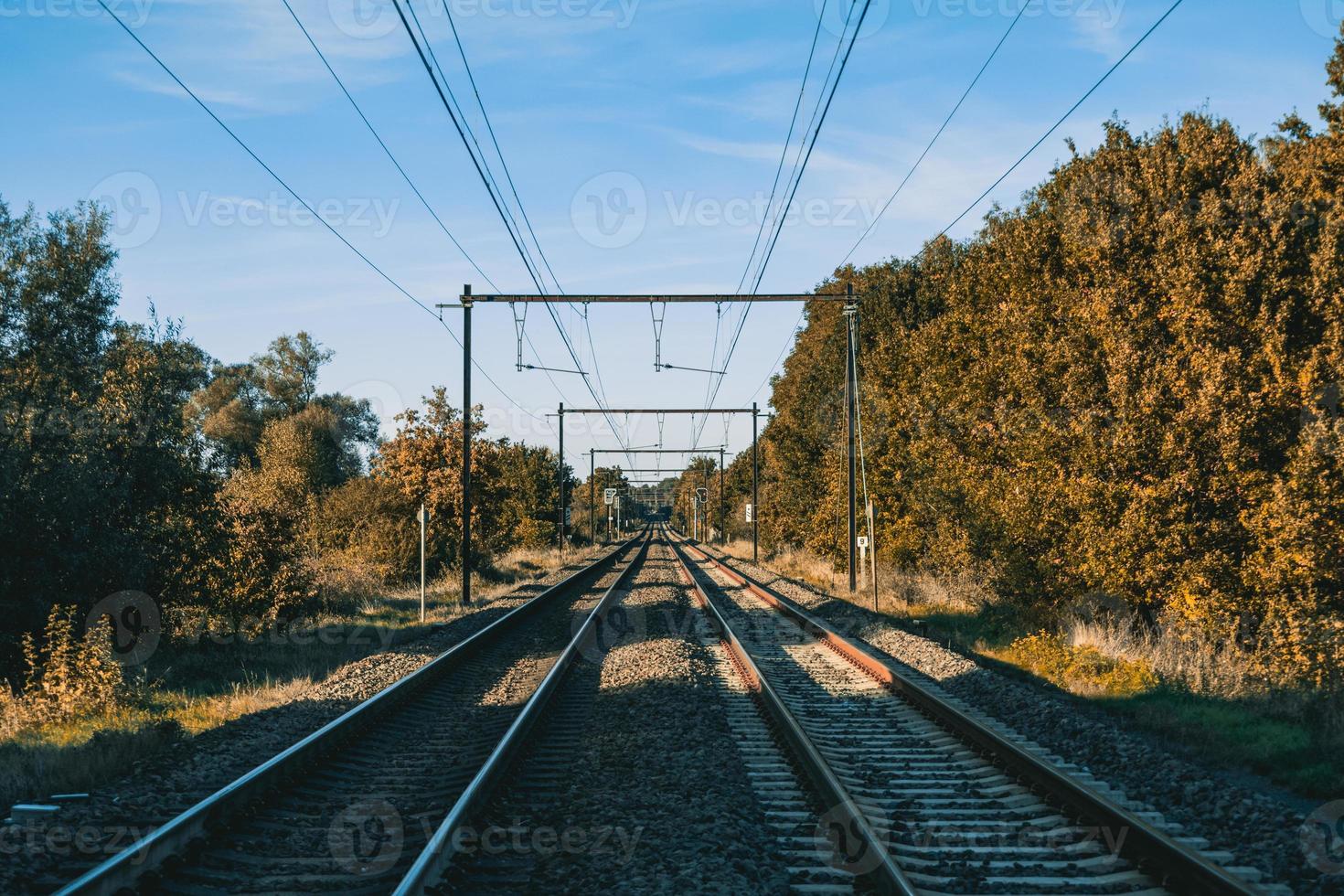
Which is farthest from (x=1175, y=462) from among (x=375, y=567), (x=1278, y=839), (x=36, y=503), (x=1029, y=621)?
(x=375, y=567)

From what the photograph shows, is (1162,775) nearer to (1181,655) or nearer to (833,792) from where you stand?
(833,792)

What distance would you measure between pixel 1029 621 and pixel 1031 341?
235 inches

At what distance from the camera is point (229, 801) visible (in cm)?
683

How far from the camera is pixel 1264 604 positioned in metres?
15.2

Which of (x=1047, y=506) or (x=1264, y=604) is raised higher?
(x=1047, y=506)

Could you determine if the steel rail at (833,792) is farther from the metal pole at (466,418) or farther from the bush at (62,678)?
the metal pole at (466,418)

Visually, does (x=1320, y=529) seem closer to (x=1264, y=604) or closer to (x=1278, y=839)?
(x=1264, y=604)

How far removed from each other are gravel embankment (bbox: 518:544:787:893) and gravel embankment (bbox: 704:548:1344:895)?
3024 millimetres

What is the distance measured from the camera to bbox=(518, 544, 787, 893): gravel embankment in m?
5.89

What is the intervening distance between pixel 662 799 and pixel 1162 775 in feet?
13.6

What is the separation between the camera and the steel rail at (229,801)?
17.5 feet

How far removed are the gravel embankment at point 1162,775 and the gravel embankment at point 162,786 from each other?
7.14 m

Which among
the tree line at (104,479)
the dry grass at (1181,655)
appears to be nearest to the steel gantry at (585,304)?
the tree line at (104,479)

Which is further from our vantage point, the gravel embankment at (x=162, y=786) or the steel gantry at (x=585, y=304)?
the steel gantry at (x=585, y=304)
